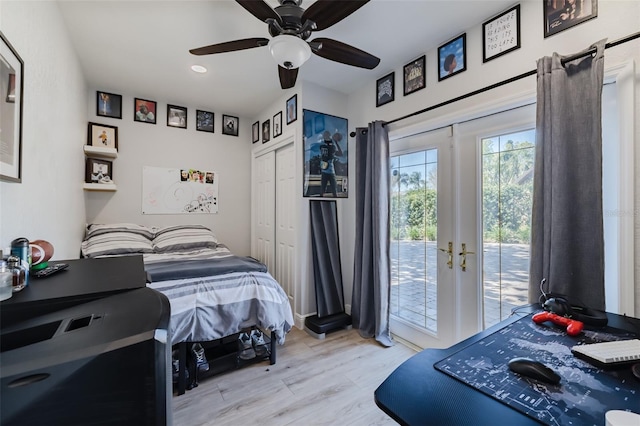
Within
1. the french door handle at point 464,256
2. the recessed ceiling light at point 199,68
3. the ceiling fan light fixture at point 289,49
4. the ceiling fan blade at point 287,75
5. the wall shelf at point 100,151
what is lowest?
the french door handle at point 464,256

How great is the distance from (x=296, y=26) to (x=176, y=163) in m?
2.71

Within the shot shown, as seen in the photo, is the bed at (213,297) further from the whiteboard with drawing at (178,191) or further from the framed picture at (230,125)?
the framed picture at (230,125)

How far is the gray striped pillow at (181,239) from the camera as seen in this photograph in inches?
119

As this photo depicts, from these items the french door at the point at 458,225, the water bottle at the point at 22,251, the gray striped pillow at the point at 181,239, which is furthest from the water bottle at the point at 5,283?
the french door at the point at 458,225

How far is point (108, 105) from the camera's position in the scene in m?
3.18

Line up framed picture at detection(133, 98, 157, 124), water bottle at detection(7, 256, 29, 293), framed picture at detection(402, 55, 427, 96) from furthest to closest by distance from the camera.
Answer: framed picture at detection(133, 98, 157, 124), framed picture at detection(402, 55, 427, 96), water bottle at detection(7, 256, 29, 293)

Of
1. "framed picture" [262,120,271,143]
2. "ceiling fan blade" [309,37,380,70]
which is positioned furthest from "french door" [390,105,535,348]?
"framed picture" [262,120,271,143]

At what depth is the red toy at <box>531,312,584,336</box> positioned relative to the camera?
3.29ft

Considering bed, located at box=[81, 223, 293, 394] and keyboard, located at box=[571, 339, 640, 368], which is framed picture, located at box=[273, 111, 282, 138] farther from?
keyboard, located at box=[571, 339, 640, 368]

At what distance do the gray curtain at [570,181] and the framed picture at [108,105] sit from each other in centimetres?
401

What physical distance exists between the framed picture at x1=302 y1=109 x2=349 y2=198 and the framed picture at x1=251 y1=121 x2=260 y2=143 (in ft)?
4.02

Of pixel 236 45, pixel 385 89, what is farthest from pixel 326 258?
pixel 236 45

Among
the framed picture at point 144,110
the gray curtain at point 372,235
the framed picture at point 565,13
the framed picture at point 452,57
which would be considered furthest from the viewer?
the framed picture at point 144,110

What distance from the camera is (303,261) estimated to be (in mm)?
2955
